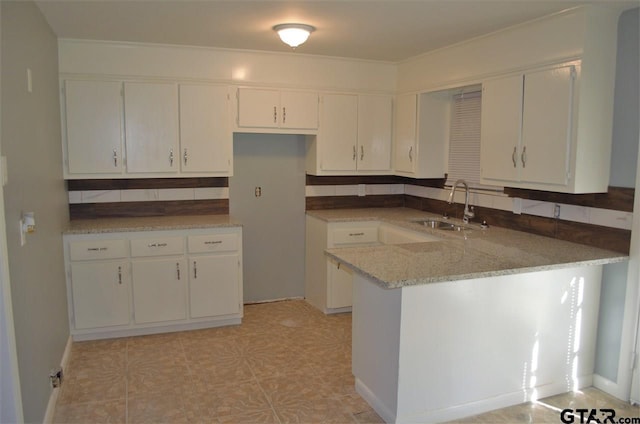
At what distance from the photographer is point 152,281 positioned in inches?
155

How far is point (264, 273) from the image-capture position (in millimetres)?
4891

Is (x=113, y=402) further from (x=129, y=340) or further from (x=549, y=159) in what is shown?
(x=549, y=159)

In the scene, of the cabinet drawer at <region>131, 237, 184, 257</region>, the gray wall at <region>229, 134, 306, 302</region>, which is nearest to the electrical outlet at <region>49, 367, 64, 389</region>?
the cabinet drawer at <region>131, 237, 184, 257</region>

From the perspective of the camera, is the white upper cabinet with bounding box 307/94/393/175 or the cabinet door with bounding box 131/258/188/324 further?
the white upper cabinet with bounding box 307/94/393/175

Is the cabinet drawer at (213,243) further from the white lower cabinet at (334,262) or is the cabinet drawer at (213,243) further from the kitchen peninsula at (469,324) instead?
the kitchen peninsula at (469,324)

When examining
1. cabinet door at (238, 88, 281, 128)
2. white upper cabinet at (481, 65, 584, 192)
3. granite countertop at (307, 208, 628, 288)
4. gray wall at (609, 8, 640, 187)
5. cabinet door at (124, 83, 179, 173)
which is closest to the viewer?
granite countertop at (307, 208, 628, 288)

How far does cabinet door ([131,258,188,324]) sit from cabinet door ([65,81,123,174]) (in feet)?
2.78

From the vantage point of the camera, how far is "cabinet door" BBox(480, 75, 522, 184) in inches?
131

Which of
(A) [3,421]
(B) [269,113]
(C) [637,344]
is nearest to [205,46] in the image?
(B) [269,113]

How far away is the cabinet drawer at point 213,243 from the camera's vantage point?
4.01m

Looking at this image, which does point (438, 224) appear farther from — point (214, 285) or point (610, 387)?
point (214, 285)

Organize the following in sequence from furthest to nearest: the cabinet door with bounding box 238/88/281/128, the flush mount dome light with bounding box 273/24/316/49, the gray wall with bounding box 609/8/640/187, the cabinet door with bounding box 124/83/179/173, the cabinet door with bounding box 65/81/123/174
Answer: the cabinet door with bounding box 238/88/281/128, the cabinet door with bounding box 124/83/179/173, the cabinet door with bounding box 65/81/123/174, the flush mount dome light with bounding box 273/24/316/49, the gray wall with bounding box 609/8/640/187

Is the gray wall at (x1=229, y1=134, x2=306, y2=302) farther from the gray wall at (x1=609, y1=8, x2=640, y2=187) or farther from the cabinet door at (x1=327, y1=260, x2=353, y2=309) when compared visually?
the gray wall at (x1=609, y1=8, x2=640, y2=187)

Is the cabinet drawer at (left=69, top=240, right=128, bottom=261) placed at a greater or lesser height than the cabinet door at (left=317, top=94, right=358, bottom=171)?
lesser
